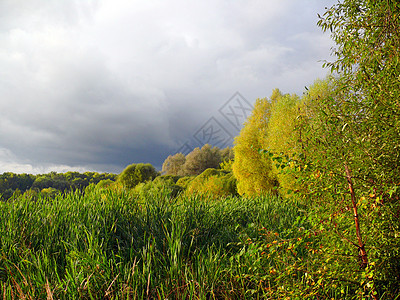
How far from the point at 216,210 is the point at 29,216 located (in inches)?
135

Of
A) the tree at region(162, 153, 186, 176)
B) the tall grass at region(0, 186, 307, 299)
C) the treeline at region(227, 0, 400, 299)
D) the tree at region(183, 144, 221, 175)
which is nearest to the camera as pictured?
the treeline at region(227, 0, 400, 299)

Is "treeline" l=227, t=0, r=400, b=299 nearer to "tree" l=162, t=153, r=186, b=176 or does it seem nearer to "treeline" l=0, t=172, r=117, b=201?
"treeline" l=0, t=172, r=117, b=201

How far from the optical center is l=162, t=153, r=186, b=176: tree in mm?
45513

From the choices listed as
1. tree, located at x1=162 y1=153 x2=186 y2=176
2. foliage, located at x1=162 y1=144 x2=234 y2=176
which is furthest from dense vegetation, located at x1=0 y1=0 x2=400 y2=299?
tree, located at x1=162 y1=153 x2=186 y2=176

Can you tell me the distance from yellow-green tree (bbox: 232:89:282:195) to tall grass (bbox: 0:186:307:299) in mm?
8419

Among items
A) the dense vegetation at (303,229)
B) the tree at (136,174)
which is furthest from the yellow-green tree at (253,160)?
the tree at (136,174)

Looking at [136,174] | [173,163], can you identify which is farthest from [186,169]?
[136,174]

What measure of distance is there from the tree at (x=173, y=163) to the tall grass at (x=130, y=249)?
3951 cm

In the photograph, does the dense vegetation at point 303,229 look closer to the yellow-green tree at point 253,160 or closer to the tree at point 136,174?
the yellow-green tree at point 253,160

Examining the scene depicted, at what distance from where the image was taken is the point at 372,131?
8.88 ft

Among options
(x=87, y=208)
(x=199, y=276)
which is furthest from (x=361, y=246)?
(x=87, y=208)

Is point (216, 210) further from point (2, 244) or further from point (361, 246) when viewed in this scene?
point (2, 244)

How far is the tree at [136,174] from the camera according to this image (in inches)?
1186

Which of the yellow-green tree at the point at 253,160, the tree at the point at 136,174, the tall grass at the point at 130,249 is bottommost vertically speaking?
the tall grass at the point at 130,249
